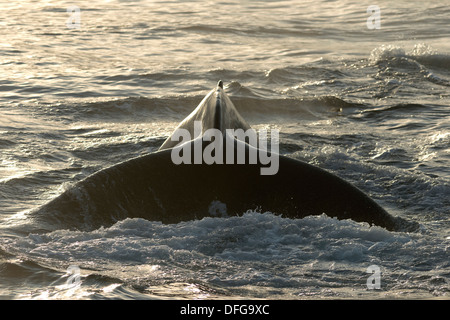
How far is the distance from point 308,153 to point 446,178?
1.73 metres

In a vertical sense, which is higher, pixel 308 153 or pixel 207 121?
pixel 207 121

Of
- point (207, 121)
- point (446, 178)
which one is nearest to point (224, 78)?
point (446, 178)

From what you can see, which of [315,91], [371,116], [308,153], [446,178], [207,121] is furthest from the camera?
[315,91]

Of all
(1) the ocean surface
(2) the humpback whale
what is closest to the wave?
(1) the ocean surface

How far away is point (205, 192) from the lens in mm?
5094

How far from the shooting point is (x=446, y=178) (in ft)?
25.2

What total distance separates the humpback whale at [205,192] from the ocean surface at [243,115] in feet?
0.34

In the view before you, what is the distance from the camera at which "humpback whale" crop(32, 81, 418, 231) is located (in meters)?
5.05

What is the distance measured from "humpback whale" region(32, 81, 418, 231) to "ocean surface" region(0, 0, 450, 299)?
102 mm

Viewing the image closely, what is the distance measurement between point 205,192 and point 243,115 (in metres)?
6.47

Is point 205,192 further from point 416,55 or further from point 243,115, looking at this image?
point 416,55

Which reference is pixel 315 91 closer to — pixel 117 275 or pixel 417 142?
pixel 417 142

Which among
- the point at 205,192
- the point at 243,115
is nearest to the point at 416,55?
the point at 243,115
